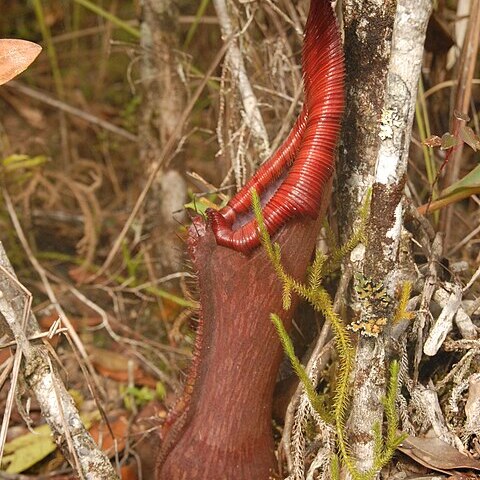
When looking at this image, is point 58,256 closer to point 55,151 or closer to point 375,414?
point 55,151

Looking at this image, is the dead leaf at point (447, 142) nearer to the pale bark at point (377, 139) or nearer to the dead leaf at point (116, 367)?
the pale bark at point (377, 139)

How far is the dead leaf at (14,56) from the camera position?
1213 millimetres

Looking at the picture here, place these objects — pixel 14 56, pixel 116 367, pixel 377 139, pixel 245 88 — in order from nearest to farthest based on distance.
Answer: pixel 14 56 < pixel 377 139 < pixel 245 88 < pixel 116 367

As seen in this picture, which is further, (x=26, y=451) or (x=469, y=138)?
(x=26, y=451)

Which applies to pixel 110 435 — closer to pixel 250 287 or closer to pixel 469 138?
pixel 250 287

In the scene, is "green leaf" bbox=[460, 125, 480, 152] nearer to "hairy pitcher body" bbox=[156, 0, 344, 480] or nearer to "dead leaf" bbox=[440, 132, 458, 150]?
"dead leaf" bbox=[440, 132, 458, 150]

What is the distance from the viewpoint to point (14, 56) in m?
1.22

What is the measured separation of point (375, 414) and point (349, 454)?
0.11 metres

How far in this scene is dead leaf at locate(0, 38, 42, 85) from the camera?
121cm

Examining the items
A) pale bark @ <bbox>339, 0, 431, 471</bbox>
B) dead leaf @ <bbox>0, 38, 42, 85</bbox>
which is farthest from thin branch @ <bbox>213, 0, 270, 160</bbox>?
dead leaf @ <bbox>0, 38, 42, 85</bbox>

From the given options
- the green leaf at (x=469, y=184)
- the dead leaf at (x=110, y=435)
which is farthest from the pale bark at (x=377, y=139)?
the dead leaf at (x=110, y=435)

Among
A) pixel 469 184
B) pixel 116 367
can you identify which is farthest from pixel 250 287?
pixel 116 367

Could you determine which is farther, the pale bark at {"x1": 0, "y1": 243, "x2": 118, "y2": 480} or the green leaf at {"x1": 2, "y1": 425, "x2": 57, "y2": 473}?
the green leaf at {"x1": 2, "y1": 425, "x2": 57, "y2": 473}

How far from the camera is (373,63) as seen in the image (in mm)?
1278
